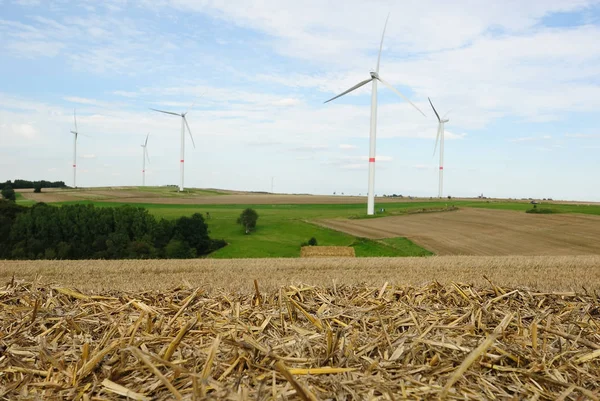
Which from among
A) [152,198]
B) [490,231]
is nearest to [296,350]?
[490,231]

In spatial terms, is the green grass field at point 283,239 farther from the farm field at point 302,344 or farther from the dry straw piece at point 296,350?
the dry straw piece at point 296,350

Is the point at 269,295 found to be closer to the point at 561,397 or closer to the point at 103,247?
the point at 561,397

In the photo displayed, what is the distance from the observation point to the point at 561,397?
3.36 metres

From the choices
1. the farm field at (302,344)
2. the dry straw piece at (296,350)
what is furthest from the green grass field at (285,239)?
the dry straw piece at (296,350)

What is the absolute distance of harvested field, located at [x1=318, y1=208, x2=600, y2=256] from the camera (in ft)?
115

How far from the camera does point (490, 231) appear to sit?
144 ft

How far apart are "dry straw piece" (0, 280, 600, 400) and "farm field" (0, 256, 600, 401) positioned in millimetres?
14

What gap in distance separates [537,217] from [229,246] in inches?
1242

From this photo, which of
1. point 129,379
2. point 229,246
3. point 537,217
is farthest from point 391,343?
point 537,217

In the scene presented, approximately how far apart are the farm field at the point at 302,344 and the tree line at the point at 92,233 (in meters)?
33.8

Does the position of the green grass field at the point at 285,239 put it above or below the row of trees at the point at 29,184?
below

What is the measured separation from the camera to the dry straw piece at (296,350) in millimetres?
3497

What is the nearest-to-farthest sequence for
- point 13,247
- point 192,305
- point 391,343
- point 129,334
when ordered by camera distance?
point 391,343 → point 129,334 → point 192,305 → point 13,247

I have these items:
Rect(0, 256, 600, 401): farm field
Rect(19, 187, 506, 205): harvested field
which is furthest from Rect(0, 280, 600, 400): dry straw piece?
Rect(19, 187, 506, 205): harvested field
